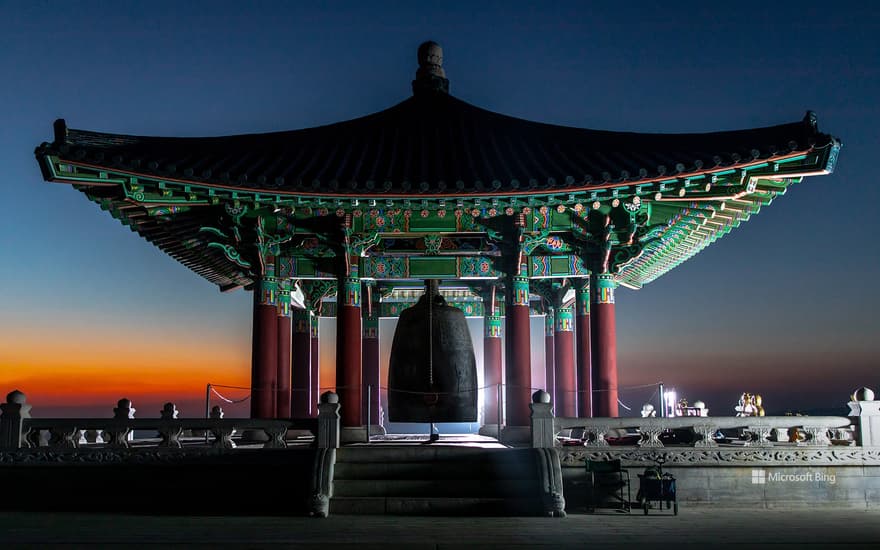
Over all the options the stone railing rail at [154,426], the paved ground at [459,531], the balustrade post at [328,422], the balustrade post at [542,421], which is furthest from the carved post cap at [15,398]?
the balustrade post at [542,421]

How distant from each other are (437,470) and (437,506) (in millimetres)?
964

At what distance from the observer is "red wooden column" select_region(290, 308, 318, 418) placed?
24.7m

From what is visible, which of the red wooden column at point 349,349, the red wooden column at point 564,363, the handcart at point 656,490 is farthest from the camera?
the red wooden column at point 564,363

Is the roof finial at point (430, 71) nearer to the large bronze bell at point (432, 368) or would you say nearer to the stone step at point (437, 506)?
the large bronze bell at point (432, 368)

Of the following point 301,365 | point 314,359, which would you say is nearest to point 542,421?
point 301,365

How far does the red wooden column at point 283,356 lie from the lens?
19.6 metres

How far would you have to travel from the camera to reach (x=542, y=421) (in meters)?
14.7

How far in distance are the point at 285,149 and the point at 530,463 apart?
8.76m

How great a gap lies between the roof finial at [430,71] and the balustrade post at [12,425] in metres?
12.0

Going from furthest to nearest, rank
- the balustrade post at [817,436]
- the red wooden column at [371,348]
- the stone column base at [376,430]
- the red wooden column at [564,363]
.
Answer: the red wooden column at [371,348] < the stone column base at [376,430] < the red wooden column at [564,363] < the balustrade post at [817,436]

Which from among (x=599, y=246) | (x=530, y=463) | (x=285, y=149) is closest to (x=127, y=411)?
(x=285, y=149)

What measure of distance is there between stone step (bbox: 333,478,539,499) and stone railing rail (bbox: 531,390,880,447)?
1151mm

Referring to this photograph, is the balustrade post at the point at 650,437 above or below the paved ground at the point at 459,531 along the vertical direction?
above

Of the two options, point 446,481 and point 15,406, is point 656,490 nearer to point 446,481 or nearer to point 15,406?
point 446,481
